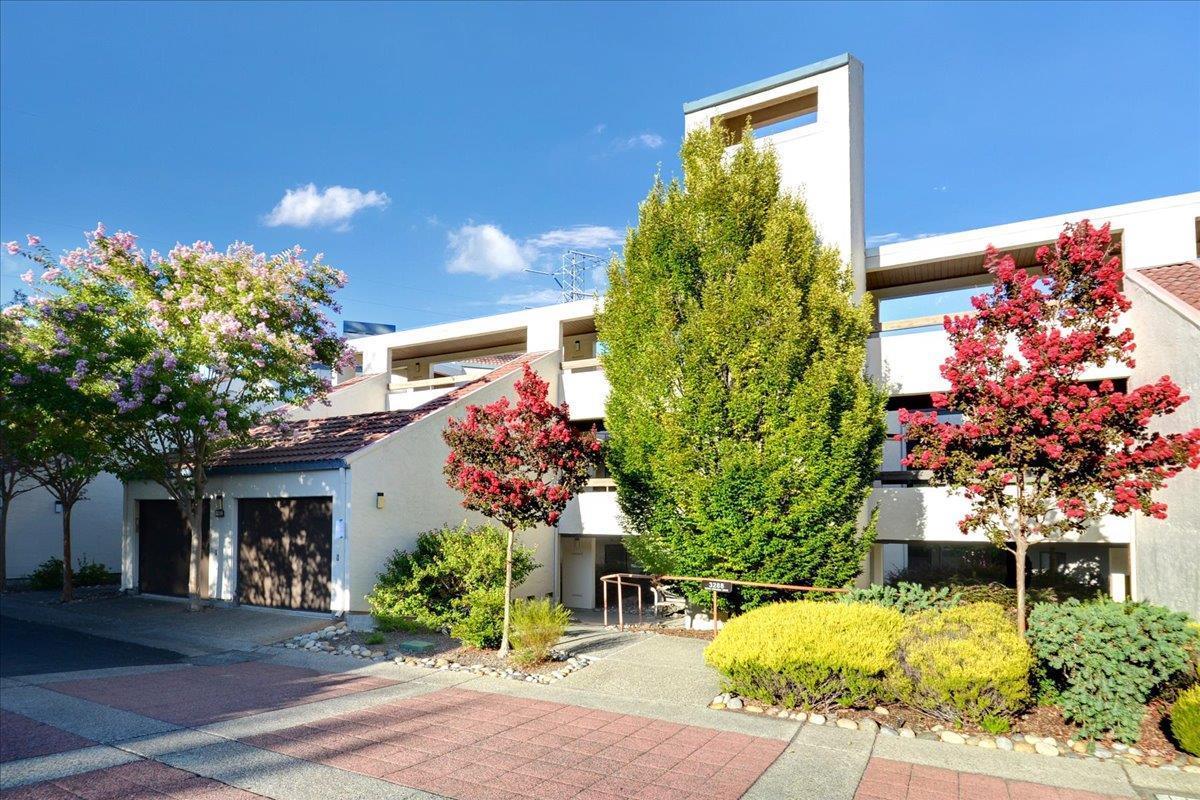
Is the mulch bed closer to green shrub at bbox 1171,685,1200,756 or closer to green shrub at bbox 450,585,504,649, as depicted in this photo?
green shrub at bbox 450,585,504,649

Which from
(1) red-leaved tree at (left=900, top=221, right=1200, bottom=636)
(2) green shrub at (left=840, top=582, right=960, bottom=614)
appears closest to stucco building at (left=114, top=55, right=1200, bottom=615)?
(1) red-leaved tree at (left=900, top=221, right=1200, bottom=636)

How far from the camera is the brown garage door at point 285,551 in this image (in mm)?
14062

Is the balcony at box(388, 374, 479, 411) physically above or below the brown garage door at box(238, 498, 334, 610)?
above

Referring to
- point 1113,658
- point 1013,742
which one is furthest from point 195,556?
point 1113,658

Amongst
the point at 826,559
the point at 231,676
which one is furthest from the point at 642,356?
the point at 231,676

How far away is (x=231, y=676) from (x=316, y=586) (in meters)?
4.02

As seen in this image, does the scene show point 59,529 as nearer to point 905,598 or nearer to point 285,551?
point 285,551

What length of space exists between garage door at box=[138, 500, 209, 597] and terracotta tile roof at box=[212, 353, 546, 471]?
6.01 feet

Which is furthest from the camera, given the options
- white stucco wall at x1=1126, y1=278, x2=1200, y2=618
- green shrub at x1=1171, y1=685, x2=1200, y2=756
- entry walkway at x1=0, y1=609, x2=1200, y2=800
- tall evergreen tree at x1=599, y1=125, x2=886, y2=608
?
tall evergreen tree at x1=599, y1=125, x2=886, y2=608

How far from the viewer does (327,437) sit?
1600 cm

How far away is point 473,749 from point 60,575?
60.8 ft

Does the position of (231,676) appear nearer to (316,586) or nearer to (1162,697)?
(316,586)

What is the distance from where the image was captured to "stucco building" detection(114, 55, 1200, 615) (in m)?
12.8

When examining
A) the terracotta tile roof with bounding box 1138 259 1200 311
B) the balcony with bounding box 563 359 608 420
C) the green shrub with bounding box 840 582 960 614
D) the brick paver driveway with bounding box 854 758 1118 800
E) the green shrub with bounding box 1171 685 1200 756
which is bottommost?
the brick paver driveway with bounding box 854 758 1118 800
